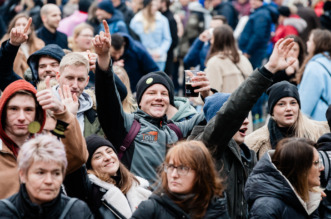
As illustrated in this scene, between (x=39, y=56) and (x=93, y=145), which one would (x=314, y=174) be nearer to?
(x=93, y=145)

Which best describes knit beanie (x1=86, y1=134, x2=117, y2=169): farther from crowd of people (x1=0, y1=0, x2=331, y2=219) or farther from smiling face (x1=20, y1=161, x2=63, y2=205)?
smiling face (x1=20, y1=161, x2=63, y2=205)

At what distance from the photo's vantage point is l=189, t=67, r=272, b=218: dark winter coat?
4805 millimetres

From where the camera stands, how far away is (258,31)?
518 inches

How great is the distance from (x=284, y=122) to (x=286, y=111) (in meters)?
0.12

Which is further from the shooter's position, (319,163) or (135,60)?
(135,60)

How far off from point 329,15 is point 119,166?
30.8 ft

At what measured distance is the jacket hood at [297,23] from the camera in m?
13.5

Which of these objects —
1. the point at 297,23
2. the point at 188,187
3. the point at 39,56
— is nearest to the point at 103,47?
the point at 188,187

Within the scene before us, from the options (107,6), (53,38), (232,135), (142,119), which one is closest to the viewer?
(232,135)

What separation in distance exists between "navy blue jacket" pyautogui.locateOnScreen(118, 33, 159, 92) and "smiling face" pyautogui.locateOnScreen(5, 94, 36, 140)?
16.4ft

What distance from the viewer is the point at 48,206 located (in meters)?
4.18

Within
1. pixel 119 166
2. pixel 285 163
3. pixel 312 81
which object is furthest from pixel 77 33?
pixel 285 163

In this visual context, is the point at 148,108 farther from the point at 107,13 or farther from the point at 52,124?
the point at 107,13

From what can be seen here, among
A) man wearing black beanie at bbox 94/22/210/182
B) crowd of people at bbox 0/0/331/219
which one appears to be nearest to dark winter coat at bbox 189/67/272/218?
crowd of people at bbox 0/0/331/219
